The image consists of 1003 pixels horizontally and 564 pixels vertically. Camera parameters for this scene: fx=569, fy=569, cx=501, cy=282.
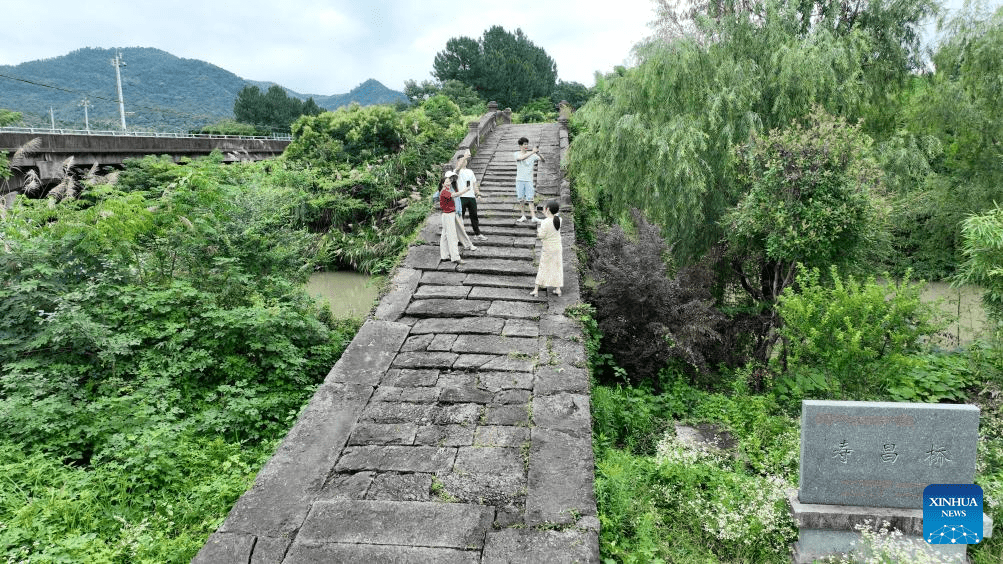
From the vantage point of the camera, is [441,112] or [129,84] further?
[129,84]

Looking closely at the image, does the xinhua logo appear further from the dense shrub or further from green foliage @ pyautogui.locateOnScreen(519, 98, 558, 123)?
green foliage @ pyautogui.locateOnScreen(519, 98, 558, 123)

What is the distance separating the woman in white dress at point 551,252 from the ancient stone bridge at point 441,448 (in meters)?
0.22

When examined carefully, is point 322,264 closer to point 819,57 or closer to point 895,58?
point 819,57

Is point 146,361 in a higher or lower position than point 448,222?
lower

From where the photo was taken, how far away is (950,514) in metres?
4.50

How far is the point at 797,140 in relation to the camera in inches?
321

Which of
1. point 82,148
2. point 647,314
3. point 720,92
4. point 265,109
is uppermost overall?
point 265,109

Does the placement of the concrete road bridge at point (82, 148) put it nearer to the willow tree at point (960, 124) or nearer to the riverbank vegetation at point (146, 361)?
the riverbank vegetation at point (146, 361)

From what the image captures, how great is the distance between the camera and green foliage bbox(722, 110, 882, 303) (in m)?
7.68

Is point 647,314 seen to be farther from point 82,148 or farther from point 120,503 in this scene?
point 82,148

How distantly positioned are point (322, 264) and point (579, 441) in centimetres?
1036

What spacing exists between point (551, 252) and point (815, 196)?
150 inches

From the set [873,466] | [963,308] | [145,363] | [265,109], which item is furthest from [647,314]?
[265,109]

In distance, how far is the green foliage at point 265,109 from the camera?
49062 mm
